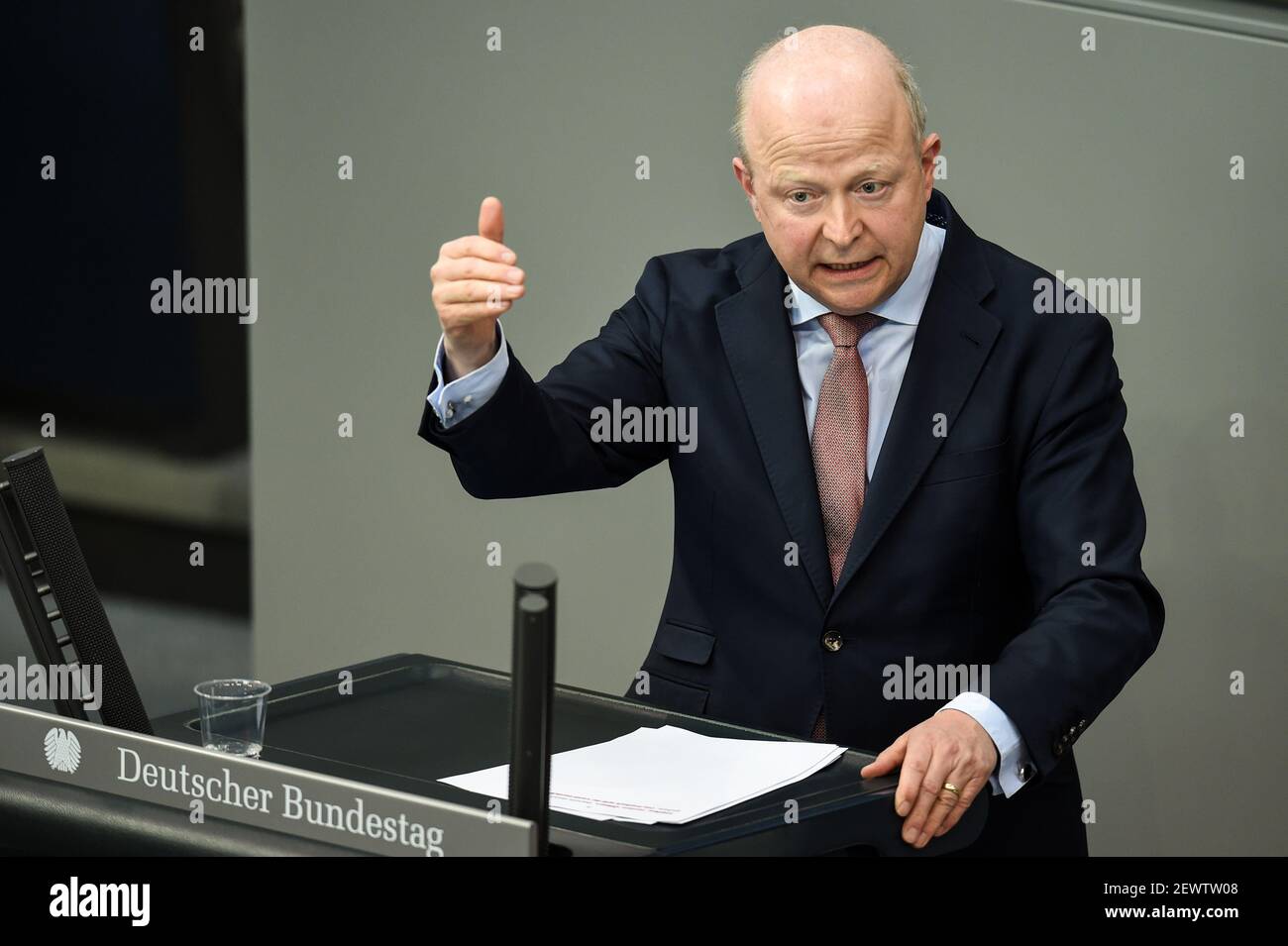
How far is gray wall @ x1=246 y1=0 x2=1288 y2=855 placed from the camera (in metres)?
3.40

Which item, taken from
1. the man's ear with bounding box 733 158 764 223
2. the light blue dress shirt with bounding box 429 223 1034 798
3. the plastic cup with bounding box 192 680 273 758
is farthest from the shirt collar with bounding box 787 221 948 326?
the plastic cup with bounding box 192 680 273 758

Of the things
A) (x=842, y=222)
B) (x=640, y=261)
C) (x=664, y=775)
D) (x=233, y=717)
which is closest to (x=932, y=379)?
(x=842, y=222)

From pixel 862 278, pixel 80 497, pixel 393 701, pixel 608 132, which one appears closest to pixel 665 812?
pixel 393 701

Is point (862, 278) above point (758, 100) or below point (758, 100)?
below

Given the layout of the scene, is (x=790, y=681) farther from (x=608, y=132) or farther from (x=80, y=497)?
(x=80, y=497)

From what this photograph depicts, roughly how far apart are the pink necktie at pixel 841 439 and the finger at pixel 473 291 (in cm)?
64

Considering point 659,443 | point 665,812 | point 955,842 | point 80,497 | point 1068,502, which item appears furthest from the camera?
point 80,497

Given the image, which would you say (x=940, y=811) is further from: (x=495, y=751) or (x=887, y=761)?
(x=495, y=751)

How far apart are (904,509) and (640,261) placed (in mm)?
1842

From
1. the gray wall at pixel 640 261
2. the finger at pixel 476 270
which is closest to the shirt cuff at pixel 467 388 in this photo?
the finger at pixel 476 270

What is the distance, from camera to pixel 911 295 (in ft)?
7.65

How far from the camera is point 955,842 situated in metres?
1.60

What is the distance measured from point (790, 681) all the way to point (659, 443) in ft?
1.54

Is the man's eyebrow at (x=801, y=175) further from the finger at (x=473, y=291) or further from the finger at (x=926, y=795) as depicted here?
the finger at (x=926, y=795)
